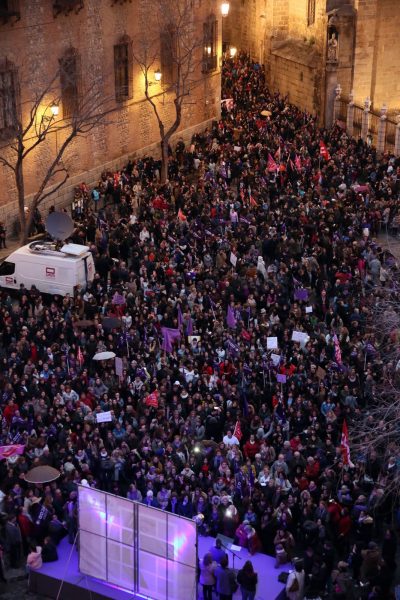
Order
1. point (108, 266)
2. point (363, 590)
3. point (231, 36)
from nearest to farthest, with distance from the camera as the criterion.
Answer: point (363, 590)
point (108, 266)
point (231, 36)

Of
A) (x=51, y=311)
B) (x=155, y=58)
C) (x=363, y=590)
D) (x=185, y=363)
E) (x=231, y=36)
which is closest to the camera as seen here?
(x=363, y=590)

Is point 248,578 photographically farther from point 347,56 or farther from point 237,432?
point 347,56

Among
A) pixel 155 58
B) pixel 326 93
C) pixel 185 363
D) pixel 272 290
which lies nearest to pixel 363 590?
pixel 185 363

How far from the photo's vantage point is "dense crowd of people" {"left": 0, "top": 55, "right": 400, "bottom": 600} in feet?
66.2

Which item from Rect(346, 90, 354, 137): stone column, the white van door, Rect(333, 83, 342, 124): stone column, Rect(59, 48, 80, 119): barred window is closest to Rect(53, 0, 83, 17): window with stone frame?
Rect(59, 48, 80, 119): barred window

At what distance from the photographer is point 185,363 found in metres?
25.3

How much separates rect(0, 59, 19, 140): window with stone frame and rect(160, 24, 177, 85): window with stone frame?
10938 millimetres

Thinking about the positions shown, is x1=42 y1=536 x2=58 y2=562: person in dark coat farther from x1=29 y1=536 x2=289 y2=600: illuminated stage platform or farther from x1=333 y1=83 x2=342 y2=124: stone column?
x1=333 y1=83 x2=342 y2=124: stone column

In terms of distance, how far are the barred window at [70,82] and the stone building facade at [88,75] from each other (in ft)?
0.17

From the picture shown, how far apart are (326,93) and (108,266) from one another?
24.6 metres

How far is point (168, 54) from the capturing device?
47656 millimetres

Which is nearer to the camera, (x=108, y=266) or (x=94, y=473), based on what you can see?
(x=94, y=473)

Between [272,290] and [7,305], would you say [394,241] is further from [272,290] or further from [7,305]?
[7,305]

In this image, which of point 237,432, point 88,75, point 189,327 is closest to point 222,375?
point 237,432
